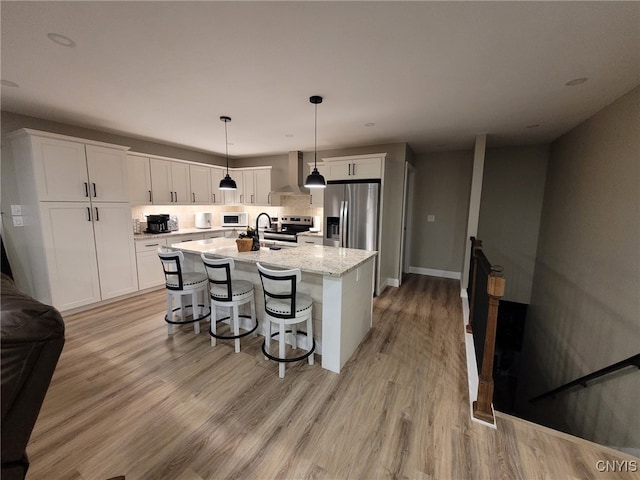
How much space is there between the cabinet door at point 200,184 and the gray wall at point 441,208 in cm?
447

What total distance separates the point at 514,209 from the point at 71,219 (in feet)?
23.4

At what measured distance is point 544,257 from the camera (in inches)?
171

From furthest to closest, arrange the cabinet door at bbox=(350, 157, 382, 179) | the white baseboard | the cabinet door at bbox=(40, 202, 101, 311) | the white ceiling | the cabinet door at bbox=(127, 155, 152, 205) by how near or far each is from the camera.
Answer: the white baseboard, the cabinet door at bbox=(127, 155, 152, 205), the cabinet door at bbox=(350, 157, 382, 179), the cabinet door at bbox=(40, 202, 101, 311), the white ceiling

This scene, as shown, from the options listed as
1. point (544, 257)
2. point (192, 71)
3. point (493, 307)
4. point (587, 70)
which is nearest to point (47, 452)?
point (192, 71)

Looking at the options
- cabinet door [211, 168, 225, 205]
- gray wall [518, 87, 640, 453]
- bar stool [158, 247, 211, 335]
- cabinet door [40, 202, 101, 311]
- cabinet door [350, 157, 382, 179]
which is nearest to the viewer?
gray wall [518, 87, 640, 453]

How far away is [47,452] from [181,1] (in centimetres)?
280

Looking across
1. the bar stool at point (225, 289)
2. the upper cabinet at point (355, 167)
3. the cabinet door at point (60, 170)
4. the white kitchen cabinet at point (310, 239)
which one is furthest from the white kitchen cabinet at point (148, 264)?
the upper cabinet at point (355, 167)

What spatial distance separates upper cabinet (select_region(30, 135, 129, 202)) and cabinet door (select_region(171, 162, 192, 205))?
3.23ft

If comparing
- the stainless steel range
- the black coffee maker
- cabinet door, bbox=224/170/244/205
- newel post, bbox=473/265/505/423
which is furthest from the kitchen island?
cabinet door, bbox=224/170/244/205

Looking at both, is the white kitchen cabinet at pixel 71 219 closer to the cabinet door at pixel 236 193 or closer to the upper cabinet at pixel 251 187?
the cabinet door at pixel 236 193

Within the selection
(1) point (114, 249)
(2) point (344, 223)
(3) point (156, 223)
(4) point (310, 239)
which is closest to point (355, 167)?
(2) point (344, 223)

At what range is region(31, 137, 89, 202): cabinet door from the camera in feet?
10.5

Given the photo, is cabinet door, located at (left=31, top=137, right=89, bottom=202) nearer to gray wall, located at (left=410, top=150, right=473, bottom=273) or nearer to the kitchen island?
the kitchen island

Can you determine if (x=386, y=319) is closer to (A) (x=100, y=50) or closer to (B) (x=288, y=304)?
(B) (x=288, y=304)
